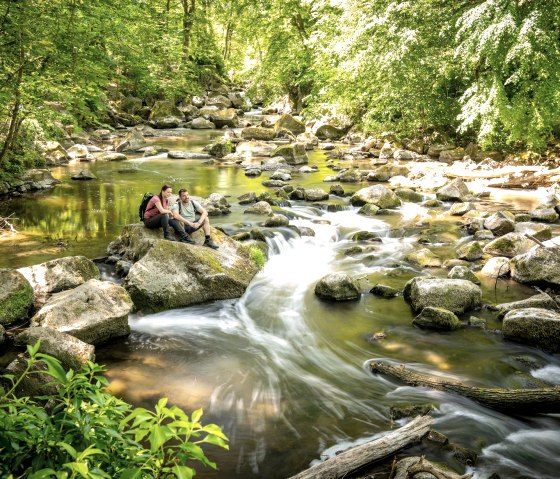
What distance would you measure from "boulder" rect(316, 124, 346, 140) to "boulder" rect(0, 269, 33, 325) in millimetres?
24435

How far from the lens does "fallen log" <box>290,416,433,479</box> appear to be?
3.68 m

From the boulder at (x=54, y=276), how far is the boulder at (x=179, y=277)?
94cm

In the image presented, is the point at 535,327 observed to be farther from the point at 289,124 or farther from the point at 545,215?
the point at 289,124

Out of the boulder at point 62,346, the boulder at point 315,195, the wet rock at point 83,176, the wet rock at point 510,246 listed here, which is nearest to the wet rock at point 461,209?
the wet rock at point 510,246

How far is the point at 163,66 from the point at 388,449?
32.2 m

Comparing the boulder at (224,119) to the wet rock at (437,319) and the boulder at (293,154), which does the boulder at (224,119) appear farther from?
the wet rock at (437,319)

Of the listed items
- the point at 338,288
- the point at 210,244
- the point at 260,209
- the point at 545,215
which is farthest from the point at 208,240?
the point at 545,215

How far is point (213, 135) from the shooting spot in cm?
2898

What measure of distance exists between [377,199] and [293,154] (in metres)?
7.74

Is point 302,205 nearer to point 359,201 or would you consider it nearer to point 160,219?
point 359,201

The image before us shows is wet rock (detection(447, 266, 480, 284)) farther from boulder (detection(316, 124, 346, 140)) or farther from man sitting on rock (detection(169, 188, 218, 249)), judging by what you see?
boulder (detection(316, 124, 346, 140))

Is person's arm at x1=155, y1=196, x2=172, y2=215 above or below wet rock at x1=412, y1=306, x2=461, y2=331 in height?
above

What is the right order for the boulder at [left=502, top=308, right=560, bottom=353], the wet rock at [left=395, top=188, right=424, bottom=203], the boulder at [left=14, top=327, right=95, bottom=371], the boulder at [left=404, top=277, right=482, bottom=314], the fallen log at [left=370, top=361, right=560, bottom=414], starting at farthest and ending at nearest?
the wet rock at [left=395, top=188, right=424, bottom=203] < the boulder at [left=404, top=277, right=482, bottom=314] < the boulder at [left=502, top=308, right=560, bottom=353] < the boulder at [left=14, top=327, right=95, bottom=371] < the fallen log at [left=370, top=361, right=560, bottom=414]

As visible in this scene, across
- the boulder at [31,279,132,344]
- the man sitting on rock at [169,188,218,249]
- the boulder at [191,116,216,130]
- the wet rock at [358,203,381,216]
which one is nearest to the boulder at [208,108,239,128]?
the boulder at [191,116,216,130]
